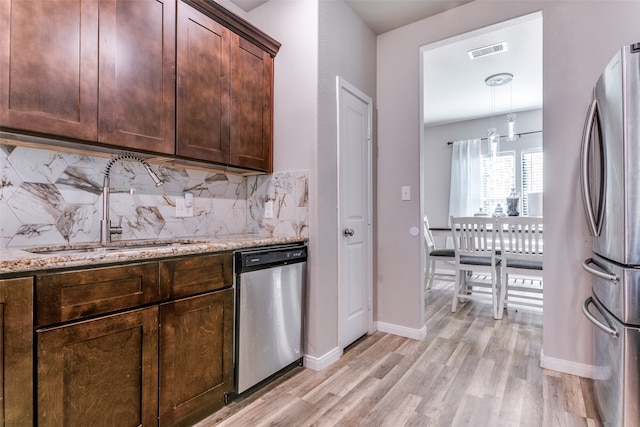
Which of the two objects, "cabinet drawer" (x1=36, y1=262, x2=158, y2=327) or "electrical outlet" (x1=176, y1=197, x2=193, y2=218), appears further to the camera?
"electrical outlet" (x1=176, y1=197, x2=193, y2=218)

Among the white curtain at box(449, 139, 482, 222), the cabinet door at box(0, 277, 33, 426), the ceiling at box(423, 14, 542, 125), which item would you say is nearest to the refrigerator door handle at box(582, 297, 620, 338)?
the ceiling at box(423, 14, 542, 125)

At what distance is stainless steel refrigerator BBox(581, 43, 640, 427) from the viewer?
1388mm

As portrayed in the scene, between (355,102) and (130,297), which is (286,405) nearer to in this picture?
(130,297)

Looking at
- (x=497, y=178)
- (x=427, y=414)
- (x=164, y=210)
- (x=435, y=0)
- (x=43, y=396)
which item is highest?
(x=435, y=0)

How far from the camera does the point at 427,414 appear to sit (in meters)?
1.75

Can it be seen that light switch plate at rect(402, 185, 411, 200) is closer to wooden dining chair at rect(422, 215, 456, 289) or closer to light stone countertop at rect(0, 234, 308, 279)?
wooden dining chair at rect(422, 215, 456, 289)

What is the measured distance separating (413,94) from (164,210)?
2256 mm

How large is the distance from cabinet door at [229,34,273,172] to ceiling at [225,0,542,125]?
0.62 meters

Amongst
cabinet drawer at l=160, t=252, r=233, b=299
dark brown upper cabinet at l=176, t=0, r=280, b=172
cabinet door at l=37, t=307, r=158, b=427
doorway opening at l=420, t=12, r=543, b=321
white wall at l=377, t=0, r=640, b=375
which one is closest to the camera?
cabinet door at l=37, t=307, r=158, b=427

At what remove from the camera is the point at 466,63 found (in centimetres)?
367

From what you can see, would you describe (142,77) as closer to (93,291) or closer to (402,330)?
(93,291)

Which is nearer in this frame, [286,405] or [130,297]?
[130,297]

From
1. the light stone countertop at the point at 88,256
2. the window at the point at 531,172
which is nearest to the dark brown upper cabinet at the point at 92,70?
the light stone countertop at the point at 88,256

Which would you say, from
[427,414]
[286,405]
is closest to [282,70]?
[286,405]
